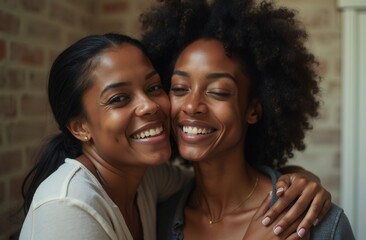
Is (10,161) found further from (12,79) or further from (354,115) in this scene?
(354,115)

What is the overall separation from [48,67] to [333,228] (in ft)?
4.65

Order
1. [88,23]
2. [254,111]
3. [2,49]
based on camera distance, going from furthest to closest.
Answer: [88,23], [2,49], [254,111]

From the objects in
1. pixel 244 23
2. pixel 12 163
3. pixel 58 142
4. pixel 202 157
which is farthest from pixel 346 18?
pixel 12 163

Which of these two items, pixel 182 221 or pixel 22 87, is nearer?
pixel 182 221

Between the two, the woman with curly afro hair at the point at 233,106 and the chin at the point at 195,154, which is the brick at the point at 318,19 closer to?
the woman with curly afro hair at the point at 233,106

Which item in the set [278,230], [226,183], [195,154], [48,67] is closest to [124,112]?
[195,154]

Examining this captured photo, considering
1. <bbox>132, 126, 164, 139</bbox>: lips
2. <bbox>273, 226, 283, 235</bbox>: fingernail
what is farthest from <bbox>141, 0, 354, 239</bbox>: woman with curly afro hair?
<bbox>132, 126, 164, 139</bbox>: lips

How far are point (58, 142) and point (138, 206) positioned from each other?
361mm

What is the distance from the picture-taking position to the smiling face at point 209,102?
1.27m

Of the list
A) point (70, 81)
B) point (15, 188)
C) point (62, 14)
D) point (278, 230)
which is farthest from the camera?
point (62, 14)

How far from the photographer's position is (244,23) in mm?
1338

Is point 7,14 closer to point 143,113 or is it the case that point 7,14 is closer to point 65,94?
point 65,94

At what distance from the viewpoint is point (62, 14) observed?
6.64 feet

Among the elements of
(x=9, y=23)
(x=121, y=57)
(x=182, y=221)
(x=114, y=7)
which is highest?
(x=114, y=7)
